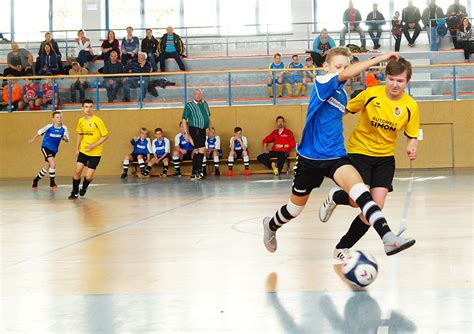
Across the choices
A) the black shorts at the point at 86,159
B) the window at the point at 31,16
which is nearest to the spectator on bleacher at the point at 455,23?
the black shorts at the point at 86,159

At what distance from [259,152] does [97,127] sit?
8720mm

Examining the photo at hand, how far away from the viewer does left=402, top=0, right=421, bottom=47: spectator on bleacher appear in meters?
28.5

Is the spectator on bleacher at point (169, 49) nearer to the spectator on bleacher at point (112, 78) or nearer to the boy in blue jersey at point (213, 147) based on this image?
the spectator on bleacher at point (112, 78)

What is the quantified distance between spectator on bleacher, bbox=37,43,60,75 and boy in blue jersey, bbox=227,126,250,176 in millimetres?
6212

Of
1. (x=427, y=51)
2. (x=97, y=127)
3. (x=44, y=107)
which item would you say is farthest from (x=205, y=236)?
(x=427, y=51)

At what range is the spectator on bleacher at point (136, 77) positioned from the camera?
23.5m

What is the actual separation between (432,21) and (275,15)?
7145 mm

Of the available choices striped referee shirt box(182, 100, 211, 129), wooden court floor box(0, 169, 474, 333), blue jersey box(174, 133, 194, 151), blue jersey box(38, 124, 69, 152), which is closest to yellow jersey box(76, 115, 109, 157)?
wooden court floor box(0, 169, 474, 333)

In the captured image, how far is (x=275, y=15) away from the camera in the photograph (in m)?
33.0

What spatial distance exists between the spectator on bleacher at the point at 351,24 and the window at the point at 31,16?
12055 mm

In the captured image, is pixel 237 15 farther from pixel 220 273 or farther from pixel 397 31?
pixel 220 273

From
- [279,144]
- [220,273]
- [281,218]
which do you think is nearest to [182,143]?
[279,144]

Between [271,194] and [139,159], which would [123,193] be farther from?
[139,159]

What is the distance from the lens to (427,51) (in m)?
27.5
